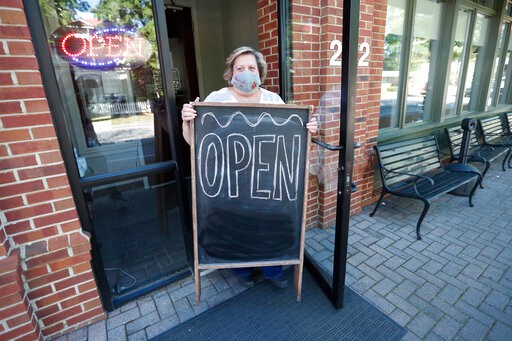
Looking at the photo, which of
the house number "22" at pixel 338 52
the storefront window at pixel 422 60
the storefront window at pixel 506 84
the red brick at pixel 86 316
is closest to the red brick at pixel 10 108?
the red brick at pixel 86 316

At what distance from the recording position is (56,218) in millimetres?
1697

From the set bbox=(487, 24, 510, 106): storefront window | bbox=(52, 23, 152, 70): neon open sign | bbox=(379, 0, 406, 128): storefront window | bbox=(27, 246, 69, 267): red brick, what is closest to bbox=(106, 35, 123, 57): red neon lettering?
bbox=(52, 23, 152, 70): neon open sign

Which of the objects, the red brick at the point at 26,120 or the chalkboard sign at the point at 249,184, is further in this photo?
→ the chalkboard sign at the point at 249,184

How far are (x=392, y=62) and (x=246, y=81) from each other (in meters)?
2.74

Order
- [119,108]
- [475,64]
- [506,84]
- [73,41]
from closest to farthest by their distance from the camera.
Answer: [73,41]
[119,108]
[475,64]
[506,84]

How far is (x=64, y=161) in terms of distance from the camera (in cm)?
173

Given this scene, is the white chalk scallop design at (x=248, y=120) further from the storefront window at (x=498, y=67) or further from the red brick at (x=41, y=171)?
the storefront window at (x=498, y=67)

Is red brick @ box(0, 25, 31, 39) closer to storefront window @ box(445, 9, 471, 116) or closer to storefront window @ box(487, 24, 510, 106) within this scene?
storefront window @ box(445, 9, 471, 116)

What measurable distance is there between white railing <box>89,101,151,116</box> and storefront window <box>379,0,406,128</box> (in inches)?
119

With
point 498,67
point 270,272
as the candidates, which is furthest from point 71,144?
point 498,67

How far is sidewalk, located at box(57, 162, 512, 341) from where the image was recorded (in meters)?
1.91

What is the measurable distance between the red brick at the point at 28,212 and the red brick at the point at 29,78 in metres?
0.70

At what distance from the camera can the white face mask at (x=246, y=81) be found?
1.85 m

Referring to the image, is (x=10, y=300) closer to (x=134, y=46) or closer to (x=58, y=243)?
(x=58, y=243)
